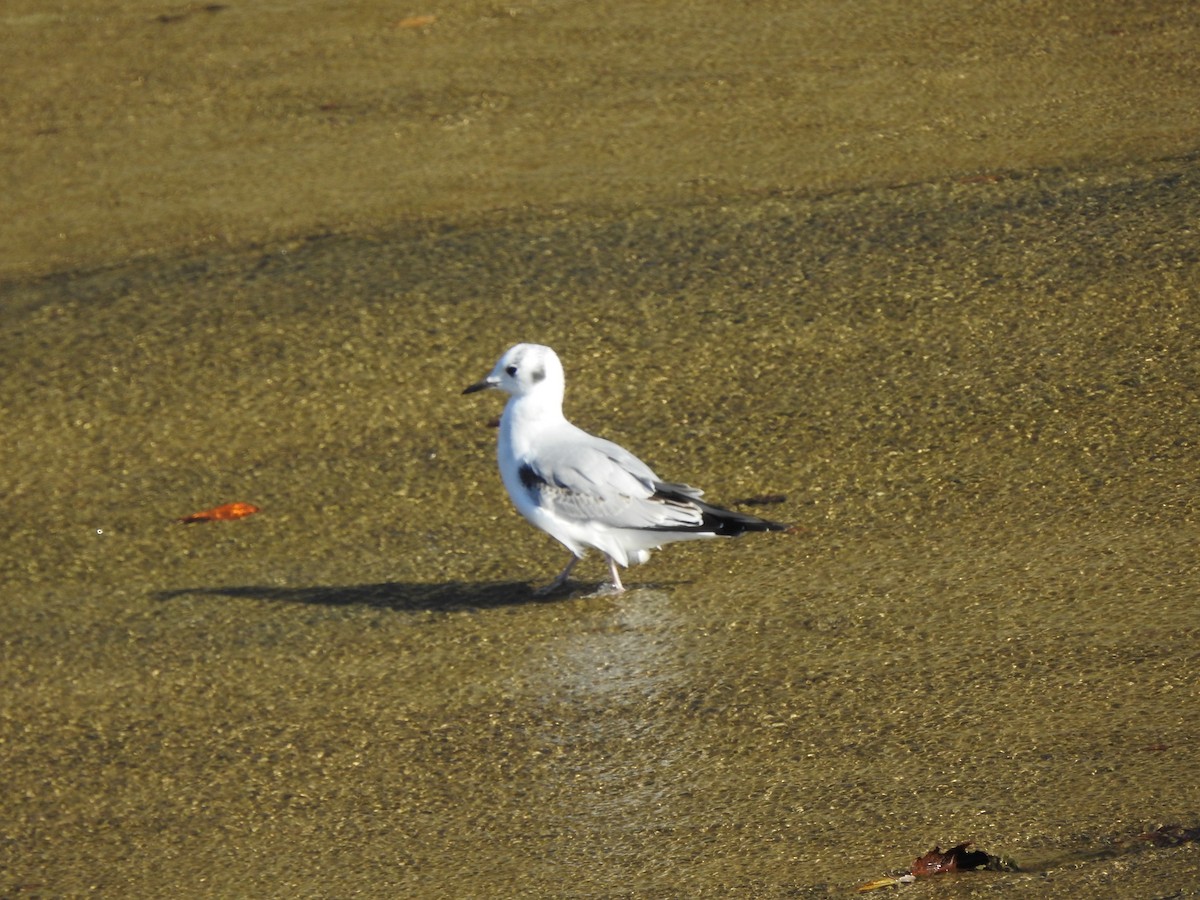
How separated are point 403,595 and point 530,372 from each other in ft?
2.65

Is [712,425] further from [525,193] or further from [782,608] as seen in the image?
[525,193]

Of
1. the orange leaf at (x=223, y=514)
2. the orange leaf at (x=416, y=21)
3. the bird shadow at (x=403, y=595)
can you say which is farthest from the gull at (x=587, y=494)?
the orange leaf at (x=416, y=21)

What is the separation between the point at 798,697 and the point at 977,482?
4.51 ft

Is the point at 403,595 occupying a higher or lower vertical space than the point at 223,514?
lower

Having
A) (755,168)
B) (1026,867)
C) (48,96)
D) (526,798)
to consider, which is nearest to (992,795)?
(1026,867)

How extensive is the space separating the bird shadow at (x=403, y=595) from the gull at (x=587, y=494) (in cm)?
14

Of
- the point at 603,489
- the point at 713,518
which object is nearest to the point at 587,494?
the point at 603,489

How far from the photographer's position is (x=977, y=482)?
5.47 metres

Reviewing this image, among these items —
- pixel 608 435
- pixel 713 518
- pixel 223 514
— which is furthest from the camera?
pixel 608 435

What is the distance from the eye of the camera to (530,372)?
18.0 feet

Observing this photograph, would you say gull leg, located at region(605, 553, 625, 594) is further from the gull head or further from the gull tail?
the gull head

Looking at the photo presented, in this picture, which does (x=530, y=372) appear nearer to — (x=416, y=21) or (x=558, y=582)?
(x=558, y=582)

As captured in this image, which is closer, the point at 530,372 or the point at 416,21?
the point at 530,372

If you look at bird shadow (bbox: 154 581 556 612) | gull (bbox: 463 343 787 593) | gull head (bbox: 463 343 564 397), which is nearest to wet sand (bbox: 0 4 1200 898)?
bird shadow (bbox: 154 581 556 612)
